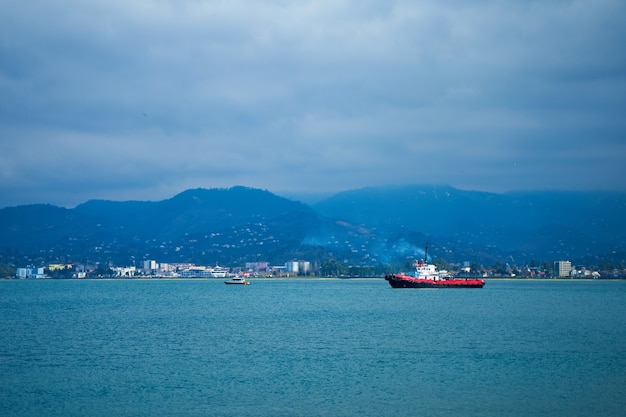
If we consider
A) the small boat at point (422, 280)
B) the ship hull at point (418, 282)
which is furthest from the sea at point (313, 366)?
the small boat at point (422, 280)

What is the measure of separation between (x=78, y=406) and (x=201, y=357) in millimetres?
16210

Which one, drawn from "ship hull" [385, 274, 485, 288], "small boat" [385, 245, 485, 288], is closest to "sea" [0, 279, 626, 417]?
"ship hull" [385, 274, 485, 288]

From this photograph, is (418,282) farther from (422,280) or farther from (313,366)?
(313,366)

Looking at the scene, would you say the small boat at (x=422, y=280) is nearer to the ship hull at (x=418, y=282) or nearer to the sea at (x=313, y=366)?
the ship hull at (x=418, y=282)

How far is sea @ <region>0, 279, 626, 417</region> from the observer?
37375 millimetres

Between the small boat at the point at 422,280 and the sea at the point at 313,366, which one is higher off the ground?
the small boat at the point at 422,280

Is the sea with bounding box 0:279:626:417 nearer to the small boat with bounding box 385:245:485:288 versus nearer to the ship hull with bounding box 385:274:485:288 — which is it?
the ship hull with bounding box 385:274:485:288

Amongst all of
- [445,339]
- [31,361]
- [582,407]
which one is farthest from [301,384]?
[445,339]

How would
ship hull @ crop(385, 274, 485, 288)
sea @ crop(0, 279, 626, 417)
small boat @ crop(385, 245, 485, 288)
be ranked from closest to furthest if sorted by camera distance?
sea @ crop(0, 279, 626, 417)
ship hull @ crop(385, 274, 485, 288)
small boat @ crop(385, 245, 485, 288)

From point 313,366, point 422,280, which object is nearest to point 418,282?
point 422,280

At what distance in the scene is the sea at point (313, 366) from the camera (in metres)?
37.4

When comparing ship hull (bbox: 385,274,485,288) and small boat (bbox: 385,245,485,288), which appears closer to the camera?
ship hull (bbox: 385,274,485,288)

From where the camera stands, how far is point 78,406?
1479 inches

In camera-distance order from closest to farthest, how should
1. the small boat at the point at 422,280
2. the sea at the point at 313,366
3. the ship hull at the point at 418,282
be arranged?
the sea at the point at 313,366
the ship hull at the point at 418,282
the small boat at the point at 422,280
